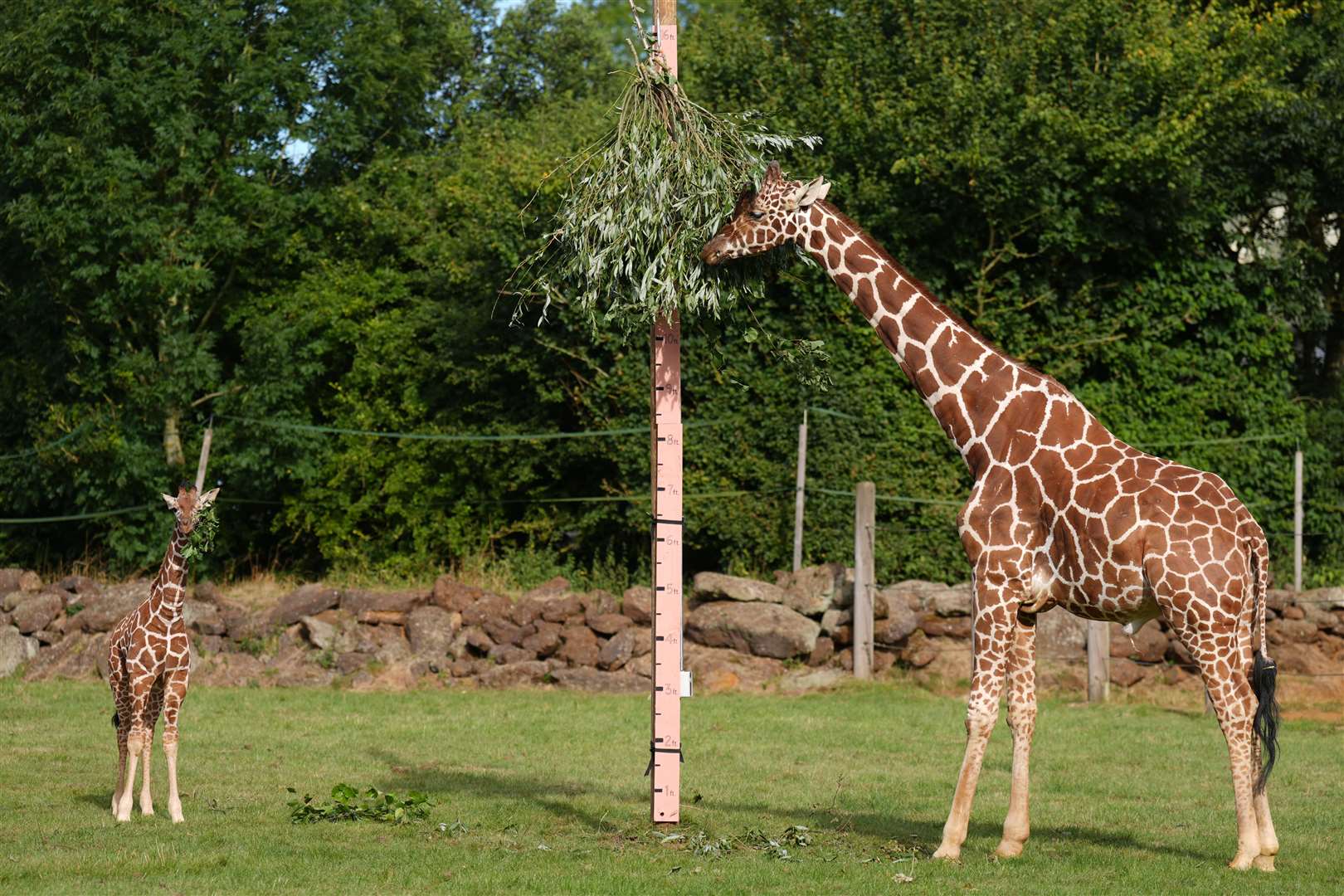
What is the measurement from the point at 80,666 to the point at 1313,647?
49.6 ft

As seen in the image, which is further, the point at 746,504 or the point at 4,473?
the point at 4,473

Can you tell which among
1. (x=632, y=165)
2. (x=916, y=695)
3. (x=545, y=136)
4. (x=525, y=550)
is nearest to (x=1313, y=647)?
(x=916, y=695)

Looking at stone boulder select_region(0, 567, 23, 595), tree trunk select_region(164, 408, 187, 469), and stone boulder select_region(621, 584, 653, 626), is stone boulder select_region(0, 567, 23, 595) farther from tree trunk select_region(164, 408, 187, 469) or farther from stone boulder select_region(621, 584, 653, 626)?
stone boulder select_region(621, 584, 653, 626)

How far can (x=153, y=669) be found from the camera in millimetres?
10281

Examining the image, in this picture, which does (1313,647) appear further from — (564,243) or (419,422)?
(419,422)

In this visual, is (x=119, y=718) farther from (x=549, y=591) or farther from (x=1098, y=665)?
(x=1098, y=665)

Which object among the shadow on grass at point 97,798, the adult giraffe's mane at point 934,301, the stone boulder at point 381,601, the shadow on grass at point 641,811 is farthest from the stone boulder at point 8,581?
the adult giraffe's mane at point 934,301

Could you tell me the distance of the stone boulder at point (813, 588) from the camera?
18.8m

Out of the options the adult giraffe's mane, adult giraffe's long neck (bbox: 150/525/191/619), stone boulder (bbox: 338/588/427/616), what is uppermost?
the adult giraffe's mane

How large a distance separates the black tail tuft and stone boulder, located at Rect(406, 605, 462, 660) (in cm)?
1221

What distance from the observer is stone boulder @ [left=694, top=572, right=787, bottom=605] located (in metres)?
18.9

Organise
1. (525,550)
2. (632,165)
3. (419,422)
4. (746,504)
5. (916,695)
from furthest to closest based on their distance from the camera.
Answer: (419,422)
(525,550)
(746,504)
(916,695)
(632,165)

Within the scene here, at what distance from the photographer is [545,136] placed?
24875mm

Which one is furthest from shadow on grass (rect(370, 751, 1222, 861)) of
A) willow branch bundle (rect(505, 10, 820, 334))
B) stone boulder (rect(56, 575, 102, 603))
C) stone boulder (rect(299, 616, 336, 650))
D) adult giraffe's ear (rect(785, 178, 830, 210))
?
stone boulder (rect(56, 575, 102, 603))
